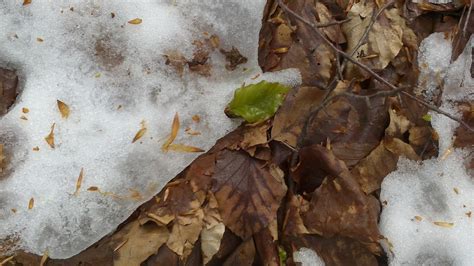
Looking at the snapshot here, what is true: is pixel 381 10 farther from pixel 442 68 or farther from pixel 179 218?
pixel 179 218

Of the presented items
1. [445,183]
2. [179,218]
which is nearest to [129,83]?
[179,218]

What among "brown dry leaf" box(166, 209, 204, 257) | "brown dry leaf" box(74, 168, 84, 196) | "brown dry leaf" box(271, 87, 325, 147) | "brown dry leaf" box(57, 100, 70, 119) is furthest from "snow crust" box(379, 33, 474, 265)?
"brown dry leaf" box(57, 100, 70, 119)

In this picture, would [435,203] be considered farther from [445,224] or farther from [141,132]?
[141,132]

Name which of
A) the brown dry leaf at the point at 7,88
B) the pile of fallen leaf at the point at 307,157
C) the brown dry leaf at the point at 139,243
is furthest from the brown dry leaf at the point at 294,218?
the brown dry leaf at the point at 7,88

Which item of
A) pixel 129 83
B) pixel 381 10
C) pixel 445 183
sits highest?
pixel 381 10

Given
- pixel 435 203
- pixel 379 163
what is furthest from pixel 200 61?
pixel 435 203

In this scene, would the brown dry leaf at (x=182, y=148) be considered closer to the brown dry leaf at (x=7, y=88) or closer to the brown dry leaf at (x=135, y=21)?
the brown dry leaf at (x=135, y=21)

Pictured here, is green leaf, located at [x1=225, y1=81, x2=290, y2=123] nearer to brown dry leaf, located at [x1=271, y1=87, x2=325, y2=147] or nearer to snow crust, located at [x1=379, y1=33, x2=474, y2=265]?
brown dry leaf, located at [x1=271, y1=87, x2=325, y2=147]
